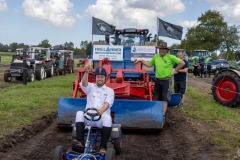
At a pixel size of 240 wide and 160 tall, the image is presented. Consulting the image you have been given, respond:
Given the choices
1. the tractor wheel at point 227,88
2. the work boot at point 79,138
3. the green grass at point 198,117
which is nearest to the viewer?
the work boot at point 79,138

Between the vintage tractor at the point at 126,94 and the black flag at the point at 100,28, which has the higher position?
the black flag at the point at 100,28

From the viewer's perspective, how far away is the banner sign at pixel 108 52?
10570 mm

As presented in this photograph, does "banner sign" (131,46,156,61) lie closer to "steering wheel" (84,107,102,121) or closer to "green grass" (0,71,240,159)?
"green grass" (0,71,240,159)

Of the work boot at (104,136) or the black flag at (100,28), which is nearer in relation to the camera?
the work boot at (104,136)

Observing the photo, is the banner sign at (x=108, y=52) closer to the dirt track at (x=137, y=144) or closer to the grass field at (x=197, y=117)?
the grass field at (x=197, y=117)

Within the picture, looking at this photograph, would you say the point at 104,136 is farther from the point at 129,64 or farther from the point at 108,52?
the point at 129,64

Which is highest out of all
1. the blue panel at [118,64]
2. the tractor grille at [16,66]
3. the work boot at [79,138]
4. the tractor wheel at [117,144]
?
the blue panel at [118,64]

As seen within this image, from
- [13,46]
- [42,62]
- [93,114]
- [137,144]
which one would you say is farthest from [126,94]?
[13,46]

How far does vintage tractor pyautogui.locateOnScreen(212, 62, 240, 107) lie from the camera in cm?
1143

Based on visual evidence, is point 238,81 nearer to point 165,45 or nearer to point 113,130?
point 165,45

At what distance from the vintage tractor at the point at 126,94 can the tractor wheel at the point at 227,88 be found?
2.79 meters

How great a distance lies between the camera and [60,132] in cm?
779

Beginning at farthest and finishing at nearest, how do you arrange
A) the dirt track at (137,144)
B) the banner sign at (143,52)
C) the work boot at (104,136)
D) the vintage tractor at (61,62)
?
the vintage tractor at (61,62) < the banner sign at (143,52) < the dirt track at (137,144) < the work boot at (104,136)

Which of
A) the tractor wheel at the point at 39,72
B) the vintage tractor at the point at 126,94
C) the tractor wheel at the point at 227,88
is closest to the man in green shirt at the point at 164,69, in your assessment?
Answer: the vintage tractor at the point at 126,94
